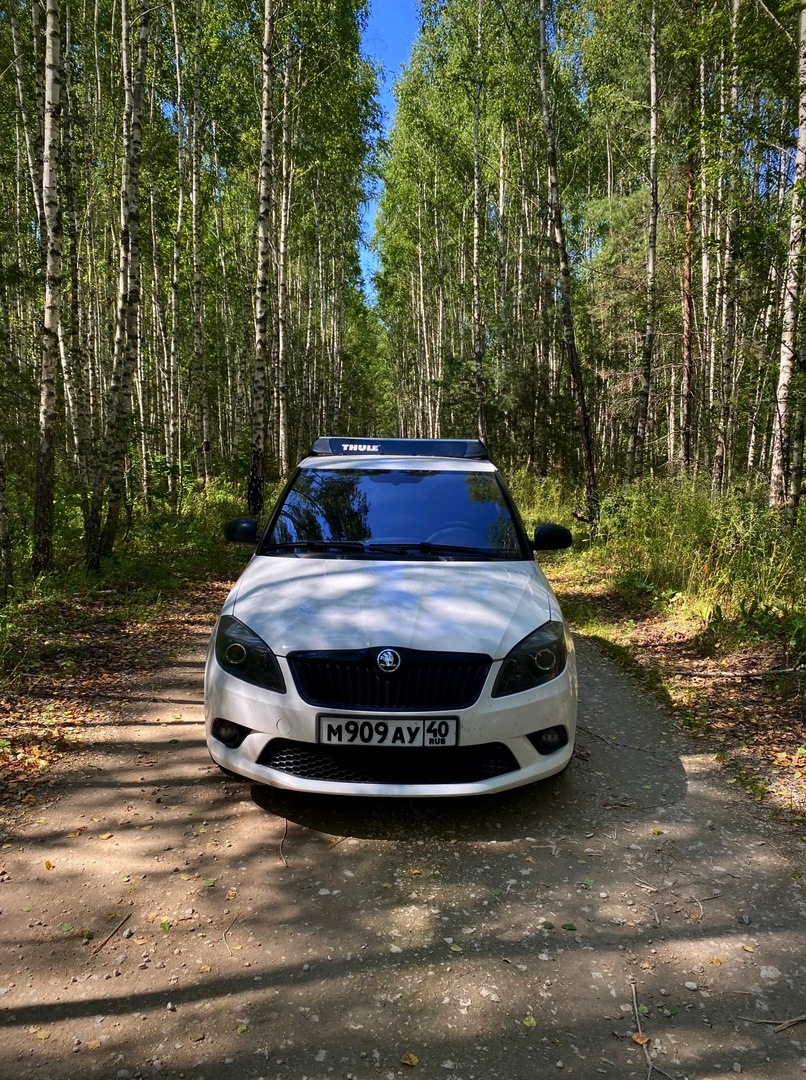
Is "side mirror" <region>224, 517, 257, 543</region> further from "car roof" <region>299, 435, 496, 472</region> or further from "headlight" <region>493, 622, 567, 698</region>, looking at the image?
"headlight" <region>493, 622, 567, 698</region>

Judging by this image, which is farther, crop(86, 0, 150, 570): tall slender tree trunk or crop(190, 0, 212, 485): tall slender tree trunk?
crop(190, 0, 212, 485): tall slender tree trunk

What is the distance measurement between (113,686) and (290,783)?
273 cm

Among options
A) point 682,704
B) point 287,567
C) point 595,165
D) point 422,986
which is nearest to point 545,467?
point 595,165

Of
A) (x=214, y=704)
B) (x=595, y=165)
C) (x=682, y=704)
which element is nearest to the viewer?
(x=214, y=704)

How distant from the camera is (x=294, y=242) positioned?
27547 millimetres

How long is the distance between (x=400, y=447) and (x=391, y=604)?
87.8 inches

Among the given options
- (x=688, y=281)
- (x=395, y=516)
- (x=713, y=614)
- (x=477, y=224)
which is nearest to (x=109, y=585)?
(x=395, y=516)

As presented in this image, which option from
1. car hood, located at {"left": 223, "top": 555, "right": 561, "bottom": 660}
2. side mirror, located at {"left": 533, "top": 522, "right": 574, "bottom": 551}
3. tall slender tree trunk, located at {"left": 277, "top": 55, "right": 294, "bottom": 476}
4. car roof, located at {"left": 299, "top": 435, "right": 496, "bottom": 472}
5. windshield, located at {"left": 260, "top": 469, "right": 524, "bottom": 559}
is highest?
tall slender tree trunk, located at {"left": 277, "top": 55, "right": 294, "bottom": 476}

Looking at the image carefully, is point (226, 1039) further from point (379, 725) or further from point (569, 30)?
point (569, 30)

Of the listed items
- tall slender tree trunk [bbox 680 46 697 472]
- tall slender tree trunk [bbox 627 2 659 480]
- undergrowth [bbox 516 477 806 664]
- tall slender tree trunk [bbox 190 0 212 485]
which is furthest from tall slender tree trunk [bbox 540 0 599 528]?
tall slender tree trunk [bbox 190 0 212 485]

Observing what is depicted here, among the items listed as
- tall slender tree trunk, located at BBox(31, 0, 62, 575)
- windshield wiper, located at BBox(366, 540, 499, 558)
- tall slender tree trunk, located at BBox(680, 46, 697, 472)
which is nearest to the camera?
windshield wiper, located at BBox(366, 540, 499, 558)

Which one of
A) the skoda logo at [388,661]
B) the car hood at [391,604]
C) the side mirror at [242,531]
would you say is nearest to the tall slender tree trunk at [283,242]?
the side mirror at [242,531]

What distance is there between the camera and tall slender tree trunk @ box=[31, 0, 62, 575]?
6.54 metres

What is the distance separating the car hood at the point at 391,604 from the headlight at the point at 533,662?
0.05 meters
